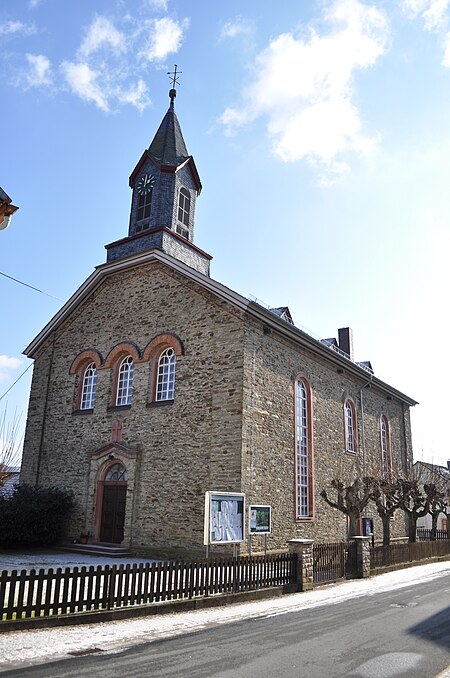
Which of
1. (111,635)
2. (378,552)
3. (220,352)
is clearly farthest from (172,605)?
(378,552)

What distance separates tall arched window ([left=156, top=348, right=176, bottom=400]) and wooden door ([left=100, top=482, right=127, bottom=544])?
3434 millimetres

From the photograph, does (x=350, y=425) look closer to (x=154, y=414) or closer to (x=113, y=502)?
(x=154, y=414)

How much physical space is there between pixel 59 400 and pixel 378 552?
525 inches

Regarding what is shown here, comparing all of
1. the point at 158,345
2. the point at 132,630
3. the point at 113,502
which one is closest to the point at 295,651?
the point at 132,630

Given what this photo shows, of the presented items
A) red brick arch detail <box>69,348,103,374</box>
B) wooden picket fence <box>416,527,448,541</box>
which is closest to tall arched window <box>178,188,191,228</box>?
red brick arch detail <box>69,348,103,374</box>

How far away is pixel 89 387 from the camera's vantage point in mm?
21688

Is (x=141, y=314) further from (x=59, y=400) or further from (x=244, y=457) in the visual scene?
(x=244, y=457)

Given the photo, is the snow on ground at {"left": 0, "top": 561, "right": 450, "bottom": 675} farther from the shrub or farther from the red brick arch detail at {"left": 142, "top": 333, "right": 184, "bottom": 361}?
the shrub

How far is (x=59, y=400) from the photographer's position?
22.1 m

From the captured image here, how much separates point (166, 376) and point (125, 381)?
82.3 inches

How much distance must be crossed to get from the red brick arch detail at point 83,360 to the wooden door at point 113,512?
4971mm

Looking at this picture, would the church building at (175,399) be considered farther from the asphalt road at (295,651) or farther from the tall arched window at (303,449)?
the asphalt road at (295,651)

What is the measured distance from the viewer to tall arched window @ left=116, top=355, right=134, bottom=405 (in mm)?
20188

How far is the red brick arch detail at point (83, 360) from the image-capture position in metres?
21.5
